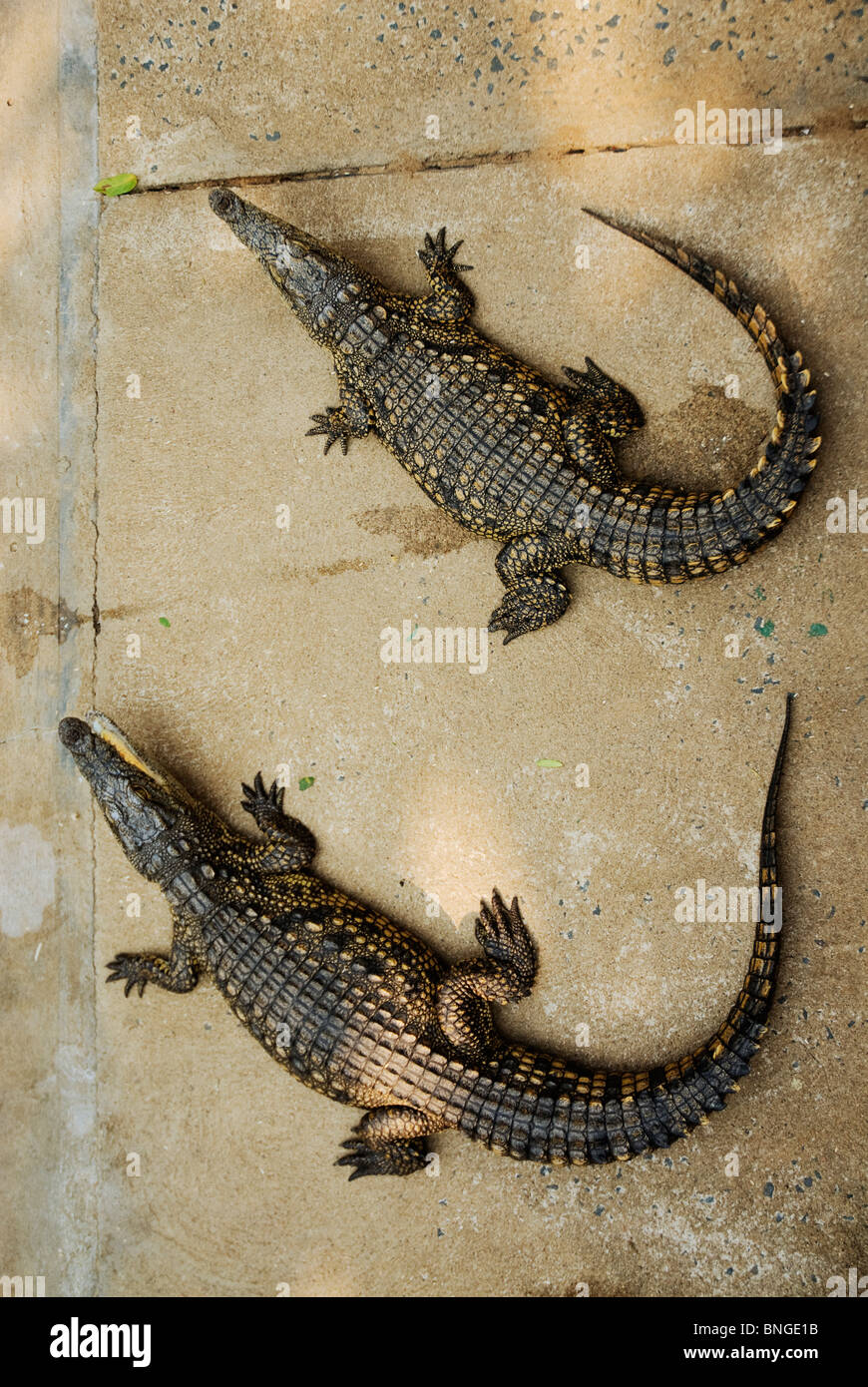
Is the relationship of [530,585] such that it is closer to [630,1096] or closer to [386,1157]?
[630,1096]

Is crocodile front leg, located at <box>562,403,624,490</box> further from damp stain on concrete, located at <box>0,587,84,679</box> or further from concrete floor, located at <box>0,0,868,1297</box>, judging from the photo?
damp stain on concrete, located at <box>0,587,84,679</box>

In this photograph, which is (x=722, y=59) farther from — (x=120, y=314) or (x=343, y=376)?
(x=120, y=314)

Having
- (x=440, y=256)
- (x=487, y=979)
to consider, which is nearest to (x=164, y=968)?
(x=487, y=979)

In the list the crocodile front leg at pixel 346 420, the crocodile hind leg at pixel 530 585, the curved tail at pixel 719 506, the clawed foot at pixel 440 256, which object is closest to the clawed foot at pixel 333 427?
the crocodile front leg at pixel 346 420

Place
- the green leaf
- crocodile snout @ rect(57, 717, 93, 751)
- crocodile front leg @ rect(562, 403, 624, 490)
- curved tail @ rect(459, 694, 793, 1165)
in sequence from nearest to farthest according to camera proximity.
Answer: curved tail @ rect(459, 694, 793, 1165)
crocodile front leg @ rect(562, 403, 624, 490)
crocodile snout @ rect(57, 717, 93, 751)
the green leaf

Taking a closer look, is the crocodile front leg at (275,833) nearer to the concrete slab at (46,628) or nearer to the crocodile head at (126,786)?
the crocodile head at (126,786)

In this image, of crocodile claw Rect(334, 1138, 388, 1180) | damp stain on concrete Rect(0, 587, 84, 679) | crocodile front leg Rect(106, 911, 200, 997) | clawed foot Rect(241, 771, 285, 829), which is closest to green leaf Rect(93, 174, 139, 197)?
damp stain on concrete Rect(0, 587, 84, 679)
